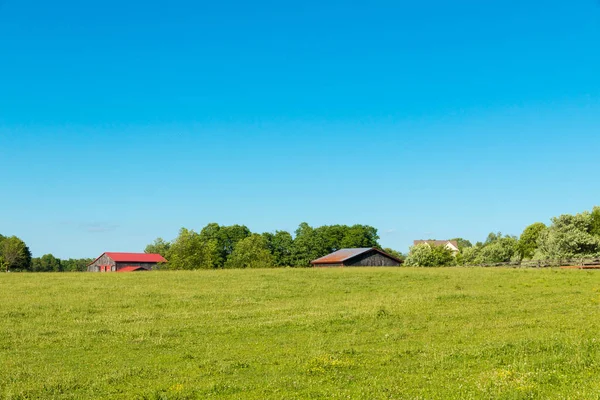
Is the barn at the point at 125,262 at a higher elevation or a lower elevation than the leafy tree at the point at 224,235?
lower

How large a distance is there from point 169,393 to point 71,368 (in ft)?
20.6

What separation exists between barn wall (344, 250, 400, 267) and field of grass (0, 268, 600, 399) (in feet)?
174

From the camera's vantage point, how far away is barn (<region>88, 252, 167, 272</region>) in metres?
136

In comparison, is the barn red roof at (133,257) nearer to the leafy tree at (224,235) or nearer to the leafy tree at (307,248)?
the leafy tree at (224,235)

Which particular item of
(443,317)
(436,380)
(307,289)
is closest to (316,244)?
(307,289)

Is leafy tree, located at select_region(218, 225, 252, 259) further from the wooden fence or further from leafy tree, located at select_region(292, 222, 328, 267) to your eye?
the wooden fence

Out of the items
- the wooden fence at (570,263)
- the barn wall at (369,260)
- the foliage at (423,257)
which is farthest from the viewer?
the foliage at (423,257)

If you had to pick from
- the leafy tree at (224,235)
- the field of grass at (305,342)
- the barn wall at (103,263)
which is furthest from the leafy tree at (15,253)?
the field of grass at (305,342)

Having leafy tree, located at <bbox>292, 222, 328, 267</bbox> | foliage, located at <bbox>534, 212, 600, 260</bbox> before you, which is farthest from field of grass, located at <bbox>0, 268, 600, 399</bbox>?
leafy tree, located at <bbox>292, 222, 328, 267</bbox>

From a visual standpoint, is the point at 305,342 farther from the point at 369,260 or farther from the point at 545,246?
the point at 545,246

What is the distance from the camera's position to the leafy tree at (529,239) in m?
140

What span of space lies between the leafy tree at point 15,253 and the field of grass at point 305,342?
425ft

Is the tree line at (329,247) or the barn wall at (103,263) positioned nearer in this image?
the tree line at (329,247)

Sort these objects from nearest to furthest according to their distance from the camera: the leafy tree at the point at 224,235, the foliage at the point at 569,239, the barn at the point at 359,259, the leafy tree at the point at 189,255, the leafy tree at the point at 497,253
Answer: the foliage at the point at 569,239 < the barn at the point at 359,259 < the leafy tree at the point at 189,255 < the leafy tree at the point at 497,253 < the leafy tree at the point at 224,235
